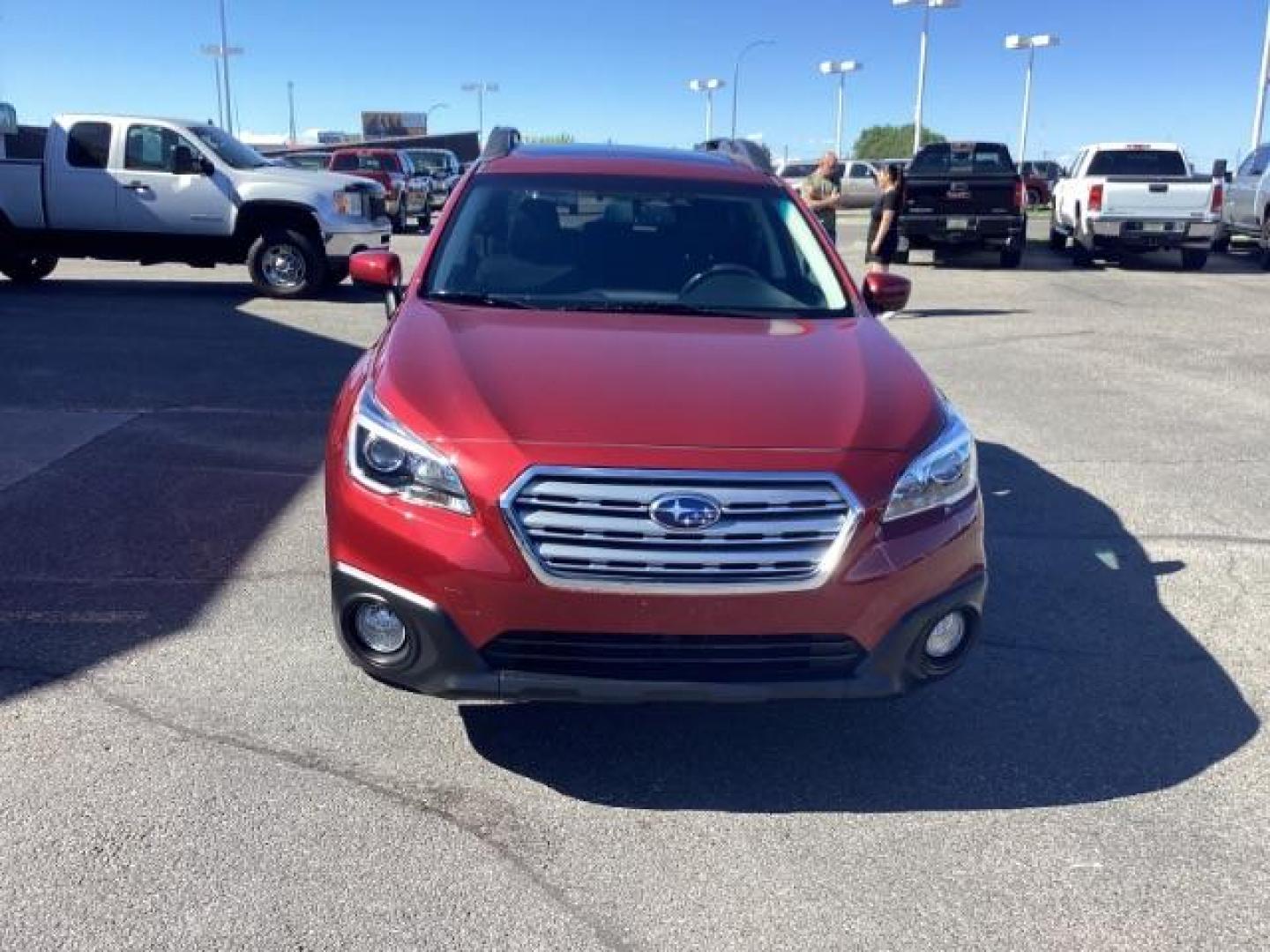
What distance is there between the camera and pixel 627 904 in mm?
2910

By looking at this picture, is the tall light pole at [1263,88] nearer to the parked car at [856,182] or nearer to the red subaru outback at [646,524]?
the parked car at [856,182]

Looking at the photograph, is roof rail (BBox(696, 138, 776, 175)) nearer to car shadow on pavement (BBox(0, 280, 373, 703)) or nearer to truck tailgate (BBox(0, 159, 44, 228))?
car shadow on pavement (BBox(0, 280, 373, 703))

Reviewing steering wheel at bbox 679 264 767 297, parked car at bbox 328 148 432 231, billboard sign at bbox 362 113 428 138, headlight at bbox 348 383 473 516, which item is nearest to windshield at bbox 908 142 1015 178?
parked car at bbox 328 148 432 231

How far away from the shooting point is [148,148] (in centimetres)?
1429

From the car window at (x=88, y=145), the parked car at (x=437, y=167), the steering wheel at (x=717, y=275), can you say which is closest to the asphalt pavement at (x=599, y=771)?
the steering wheel at (x=717, y=275)

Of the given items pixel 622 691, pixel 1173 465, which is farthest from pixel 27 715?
pixel 1173 465

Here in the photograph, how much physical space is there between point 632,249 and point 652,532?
199 centimetres

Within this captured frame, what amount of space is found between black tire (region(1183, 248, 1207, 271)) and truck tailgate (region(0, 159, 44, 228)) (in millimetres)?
17218

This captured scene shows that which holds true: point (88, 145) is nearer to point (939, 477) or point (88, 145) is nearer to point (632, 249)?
point (632, 249)

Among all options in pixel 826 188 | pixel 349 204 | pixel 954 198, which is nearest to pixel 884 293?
pixel 826 188

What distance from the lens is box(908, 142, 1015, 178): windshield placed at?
20672 millimetres

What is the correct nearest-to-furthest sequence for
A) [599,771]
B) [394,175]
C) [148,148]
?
[599,771]
[148,148]
[394,175]

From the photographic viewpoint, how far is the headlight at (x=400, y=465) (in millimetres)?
3164

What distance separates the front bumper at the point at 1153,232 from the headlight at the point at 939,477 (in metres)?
17.1
